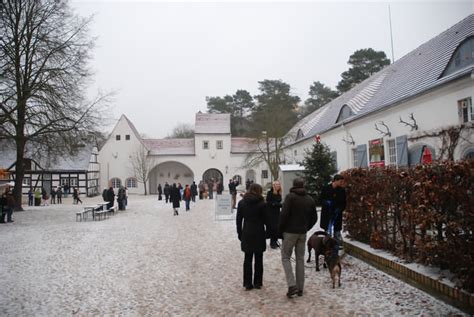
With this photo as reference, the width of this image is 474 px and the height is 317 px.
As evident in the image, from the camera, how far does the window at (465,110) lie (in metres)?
12.7

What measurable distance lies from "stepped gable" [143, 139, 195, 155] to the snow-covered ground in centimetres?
3672

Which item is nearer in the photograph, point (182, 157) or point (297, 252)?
point (297, 252)

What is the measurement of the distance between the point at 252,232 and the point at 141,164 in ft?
137

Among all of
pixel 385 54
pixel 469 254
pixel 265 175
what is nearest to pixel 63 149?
pixel 469 254

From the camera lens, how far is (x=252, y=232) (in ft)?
20.3

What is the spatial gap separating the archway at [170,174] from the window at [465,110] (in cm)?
3885

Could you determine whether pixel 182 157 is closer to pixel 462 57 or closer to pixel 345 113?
pixel 345 113

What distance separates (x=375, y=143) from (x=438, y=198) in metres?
14.5

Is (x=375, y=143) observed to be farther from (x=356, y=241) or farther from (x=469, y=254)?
(x=469, y=254)

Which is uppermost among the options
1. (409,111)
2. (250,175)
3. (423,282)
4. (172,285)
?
(409,111)

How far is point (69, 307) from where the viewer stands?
18.7 feet

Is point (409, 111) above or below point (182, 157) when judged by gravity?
below

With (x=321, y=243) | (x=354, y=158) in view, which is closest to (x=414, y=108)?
(x=354, y=158)

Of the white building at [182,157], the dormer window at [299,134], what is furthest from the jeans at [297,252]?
the white building at [182,157]
